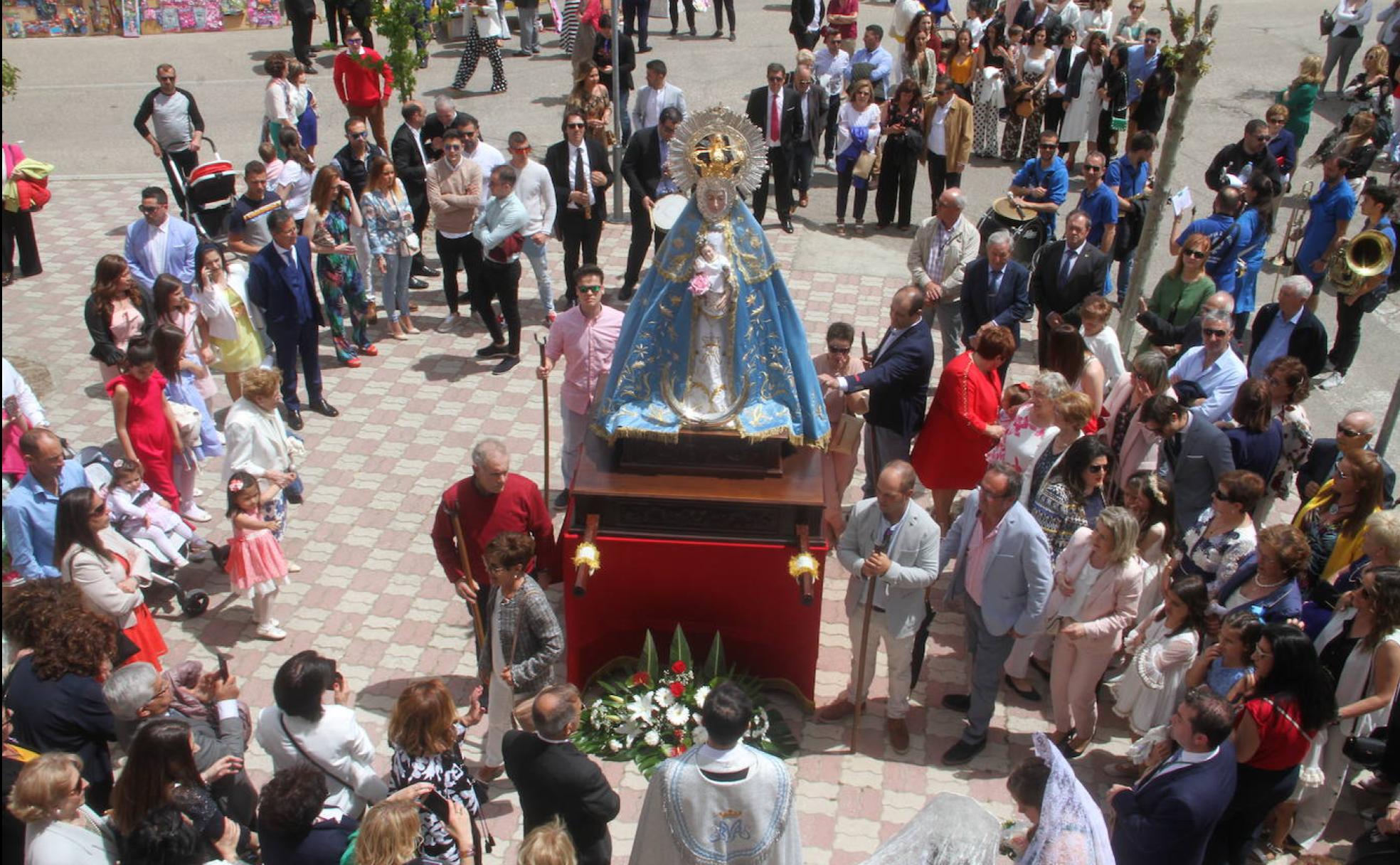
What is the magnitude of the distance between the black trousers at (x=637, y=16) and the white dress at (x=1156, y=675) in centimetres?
1544

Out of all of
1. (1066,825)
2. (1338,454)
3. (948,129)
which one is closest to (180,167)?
(948,129)

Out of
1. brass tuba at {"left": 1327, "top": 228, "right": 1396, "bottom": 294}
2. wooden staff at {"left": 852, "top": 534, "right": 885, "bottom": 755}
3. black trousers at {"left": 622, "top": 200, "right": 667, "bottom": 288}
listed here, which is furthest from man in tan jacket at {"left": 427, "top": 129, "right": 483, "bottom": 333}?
brass tuba at {"left": 1327, "top": 228, "right": 1396, "bottom": 294}

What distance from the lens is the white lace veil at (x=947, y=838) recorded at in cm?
427

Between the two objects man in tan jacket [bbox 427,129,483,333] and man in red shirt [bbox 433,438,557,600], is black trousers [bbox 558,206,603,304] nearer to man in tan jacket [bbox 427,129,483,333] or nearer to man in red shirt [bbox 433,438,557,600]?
man in tan jacket [bbox 427,129,483,333]

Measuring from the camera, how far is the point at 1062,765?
167 inches

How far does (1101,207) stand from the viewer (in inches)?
436

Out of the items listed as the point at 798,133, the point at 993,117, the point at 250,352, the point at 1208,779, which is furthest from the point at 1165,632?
the point at 993,117

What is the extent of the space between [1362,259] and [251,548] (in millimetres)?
9020

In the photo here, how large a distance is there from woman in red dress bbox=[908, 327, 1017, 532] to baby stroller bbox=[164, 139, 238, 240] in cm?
747

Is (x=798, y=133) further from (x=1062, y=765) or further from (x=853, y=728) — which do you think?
(x=1062, y=765)

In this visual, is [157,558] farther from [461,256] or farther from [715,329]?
[461,256]

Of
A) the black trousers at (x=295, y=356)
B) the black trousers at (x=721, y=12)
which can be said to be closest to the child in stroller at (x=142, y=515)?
the black trousers at (x=295, y=356)

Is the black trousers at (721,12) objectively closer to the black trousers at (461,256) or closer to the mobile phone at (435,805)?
the black trousers at (461,256)

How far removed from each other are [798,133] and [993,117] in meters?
3.89
